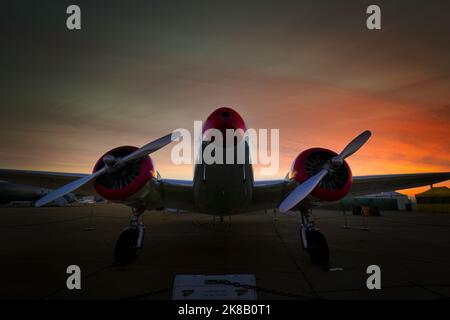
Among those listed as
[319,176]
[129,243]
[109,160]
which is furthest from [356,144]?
[129,243]

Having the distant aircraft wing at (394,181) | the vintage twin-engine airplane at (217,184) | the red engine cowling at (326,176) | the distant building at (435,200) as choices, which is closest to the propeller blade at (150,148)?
the vintage twin-engine airplane at (217,184)

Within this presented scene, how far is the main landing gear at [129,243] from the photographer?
651 centimetres

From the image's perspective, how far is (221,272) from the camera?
5.57m

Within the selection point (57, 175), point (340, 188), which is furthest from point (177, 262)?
point (57, 175)

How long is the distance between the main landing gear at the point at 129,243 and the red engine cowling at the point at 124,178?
133 cm

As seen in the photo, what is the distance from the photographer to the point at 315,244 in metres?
6.70

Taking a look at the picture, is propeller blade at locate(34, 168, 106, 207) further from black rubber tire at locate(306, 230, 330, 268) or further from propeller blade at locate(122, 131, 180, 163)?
black rubber tire at locate(306, 230, 330, 268)

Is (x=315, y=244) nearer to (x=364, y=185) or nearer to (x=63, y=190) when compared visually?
(x=364, y=185)

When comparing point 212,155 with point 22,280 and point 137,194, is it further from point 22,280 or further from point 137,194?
point 22,280

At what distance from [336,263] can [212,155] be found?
4629 mm

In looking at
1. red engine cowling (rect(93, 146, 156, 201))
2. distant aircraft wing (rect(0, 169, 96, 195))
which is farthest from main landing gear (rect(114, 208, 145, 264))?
distant aircraft wing (rect(0, 169, 96, 195))

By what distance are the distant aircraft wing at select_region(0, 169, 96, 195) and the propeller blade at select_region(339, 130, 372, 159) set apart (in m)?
8.17

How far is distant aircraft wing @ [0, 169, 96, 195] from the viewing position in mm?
8625

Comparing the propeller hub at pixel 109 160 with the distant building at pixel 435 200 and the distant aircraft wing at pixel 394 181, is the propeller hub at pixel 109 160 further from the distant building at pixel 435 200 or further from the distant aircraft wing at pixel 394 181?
the distant building at pixel 435 200
